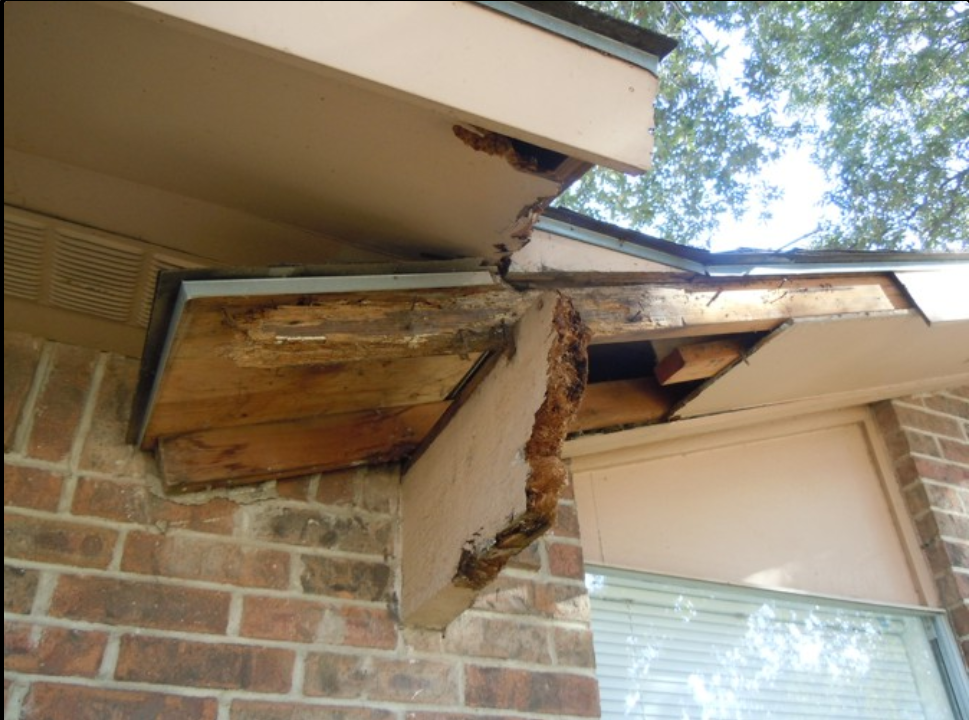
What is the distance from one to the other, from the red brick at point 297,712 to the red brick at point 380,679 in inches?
1.0

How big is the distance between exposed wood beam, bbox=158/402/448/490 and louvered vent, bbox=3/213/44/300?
379 millimetres

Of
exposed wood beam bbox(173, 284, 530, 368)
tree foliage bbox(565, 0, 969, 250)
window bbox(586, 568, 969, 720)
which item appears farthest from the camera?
tree foliage bbox(565, 0, 969, 250)

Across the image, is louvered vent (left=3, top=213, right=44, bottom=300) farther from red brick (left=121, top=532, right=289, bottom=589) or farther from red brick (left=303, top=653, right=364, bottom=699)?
red brick (left=303, top=653, right=364, bottom=699)

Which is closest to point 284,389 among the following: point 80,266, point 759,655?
point 80,266

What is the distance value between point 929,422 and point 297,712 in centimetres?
234

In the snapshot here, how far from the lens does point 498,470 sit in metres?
1.59

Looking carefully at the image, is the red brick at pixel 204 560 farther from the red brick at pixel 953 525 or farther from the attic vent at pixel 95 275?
the red brick at pixel 953 525

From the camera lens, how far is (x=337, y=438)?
1886 mm

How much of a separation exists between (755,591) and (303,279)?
1.71m

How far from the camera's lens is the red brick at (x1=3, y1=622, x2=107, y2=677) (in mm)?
1525

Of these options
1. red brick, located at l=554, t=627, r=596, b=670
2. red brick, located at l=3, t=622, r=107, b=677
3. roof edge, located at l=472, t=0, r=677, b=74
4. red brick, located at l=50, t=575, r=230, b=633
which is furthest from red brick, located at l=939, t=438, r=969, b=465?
red brick, located at l=3, t=622, r=107, b=677

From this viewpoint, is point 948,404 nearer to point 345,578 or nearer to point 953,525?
point 953,525

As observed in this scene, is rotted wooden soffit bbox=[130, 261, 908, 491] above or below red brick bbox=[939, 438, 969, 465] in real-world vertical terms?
below

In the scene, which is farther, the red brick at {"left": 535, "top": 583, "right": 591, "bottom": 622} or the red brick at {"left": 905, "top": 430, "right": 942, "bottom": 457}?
the red brick at {"left": 905, "top": 430, "right": 942, "bottom": 457}
